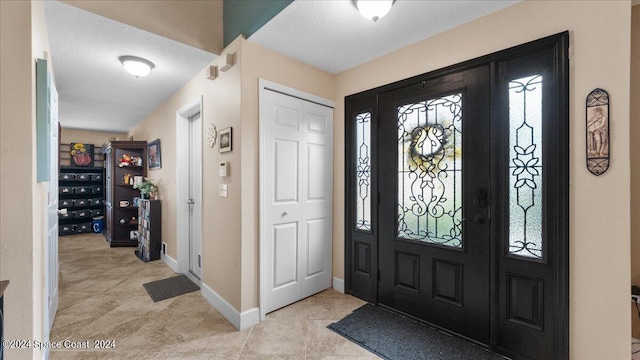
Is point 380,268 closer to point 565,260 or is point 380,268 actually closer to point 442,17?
point 565,260

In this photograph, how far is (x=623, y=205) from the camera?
150 centimetres

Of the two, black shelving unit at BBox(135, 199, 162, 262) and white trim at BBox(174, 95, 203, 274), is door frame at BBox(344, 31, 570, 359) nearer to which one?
white trim at BBox(174, 95, 203, 274)

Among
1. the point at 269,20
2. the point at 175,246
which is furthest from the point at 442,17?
the point at 175,246

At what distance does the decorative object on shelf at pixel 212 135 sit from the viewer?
2734 mm

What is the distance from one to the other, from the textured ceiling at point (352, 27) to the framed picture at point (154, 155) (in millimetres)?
2940

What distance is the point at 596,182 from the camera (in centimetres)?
159

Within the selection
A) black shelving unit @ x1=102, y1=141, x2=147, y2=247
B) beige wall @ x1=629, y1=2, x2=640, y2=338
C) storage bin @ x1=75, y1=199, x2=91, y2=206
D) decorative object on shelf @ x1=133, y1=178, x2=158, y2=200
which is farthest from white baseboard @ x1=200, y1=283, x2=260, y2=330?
storage bin @ x1=75, y1=199, x2=91, y2=206

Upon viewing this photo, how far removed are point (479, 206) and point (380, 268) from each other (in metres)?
1.12

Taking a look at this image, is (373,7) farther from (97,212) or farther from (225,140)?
(97,212)

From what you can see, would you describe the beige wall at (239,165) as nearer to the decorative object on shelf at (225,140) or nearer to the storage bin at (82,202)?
the decorative object on shelf at (225,140)

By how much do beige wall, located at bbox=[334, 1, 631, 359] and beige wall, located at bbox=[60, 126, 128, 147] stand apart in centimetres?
808

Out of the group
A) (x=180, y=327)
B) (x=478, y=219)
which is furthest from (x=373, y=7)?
(x=180, y=327)

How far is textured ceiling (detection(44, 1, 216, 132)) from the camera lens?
212 centimetres

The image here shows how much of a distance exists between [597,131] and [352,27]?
A: 179 centimetres
